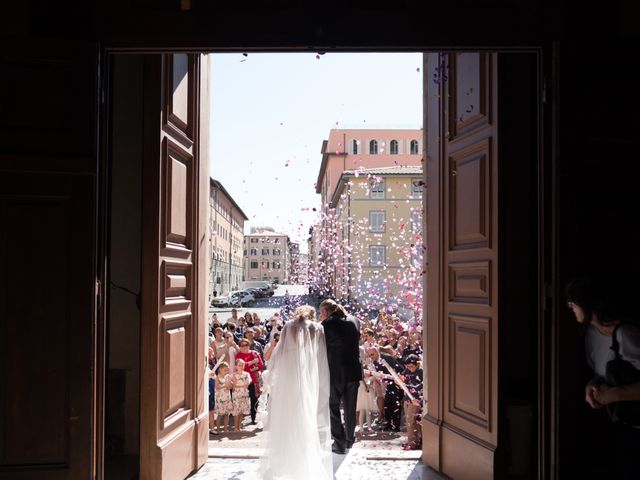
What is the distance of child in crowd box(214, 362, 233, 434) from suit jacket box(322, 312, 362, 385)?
75.2 inches

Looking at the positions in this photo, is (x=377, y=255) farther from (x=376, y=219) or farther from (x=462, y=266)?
(x=462, y=266)

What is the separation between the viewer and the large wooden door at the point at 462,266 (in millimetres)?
4438

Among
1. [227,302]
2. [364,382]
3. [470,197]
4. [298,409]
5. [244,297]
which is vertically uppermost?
[470,197]

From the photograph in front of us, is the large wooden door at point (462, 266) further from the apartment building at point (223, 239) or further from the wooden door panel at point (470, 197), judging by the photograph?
the apartment building at point (223, 239)

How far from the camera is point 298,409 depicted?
5.85 metres

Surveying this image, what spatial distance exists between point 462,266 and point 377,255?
37.9m

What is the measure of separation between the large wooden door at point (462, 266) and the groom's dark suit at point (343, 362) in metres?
1.57

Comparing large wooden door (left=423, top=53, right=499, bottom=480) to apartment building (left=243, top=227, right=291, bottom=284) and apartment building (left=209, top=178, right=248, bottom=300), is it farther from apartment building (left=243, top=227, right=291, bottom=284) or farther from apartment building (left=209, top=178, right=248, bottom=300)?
Result: apartment building (left=243, top=227, right=291, bottom=284)
